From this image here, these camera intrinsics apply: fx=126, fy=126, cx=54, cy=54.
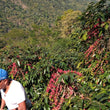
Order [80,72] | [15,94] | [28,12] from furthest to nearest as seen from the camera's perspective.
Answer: [28,12] < [80,72] < [15,94]

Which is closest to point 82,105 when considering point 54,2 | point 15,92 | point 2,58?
point 15,92

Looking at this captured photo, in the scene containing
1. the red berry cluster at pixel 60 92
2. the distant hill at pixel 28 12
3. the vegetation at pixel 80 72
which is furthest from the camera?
the distant hill at pixel 28 12

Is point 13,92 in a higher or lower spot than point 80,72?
lower

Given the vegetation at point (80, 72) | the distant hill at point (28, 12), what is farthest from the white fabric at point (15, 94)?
the distant hill at point (28, 12)

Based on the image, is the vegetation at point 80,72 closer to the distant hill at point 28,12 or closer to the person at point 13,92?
the person at point 13,92

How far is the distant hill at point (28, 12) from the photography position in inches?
2987

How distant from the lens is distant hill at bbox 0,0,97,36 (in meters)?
75.9

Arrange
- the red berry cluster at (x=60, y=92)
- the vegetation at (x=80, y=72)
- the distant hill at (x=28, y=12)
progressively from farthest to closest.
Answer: the distant hill at (x=28, y=12)
the red berry cluster at (x=60, y=92)
the vegetation at (x=80, y=72)

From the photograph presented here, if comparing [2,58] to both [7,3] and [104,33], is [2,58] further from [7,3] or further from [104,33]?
[7,3]

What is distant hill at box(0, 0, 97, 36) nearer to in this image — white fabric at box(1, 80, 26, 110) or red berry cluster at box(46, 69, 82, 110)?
white fabric at box(1, 80, 26, 110)

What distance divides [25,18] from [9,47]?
85.6 metres

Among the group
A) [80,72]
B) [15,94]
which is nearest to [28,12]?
[80,72]

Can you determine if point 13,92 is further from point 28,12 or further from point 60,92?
point 28,12

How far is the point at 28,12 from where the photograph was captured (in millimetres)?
92062
